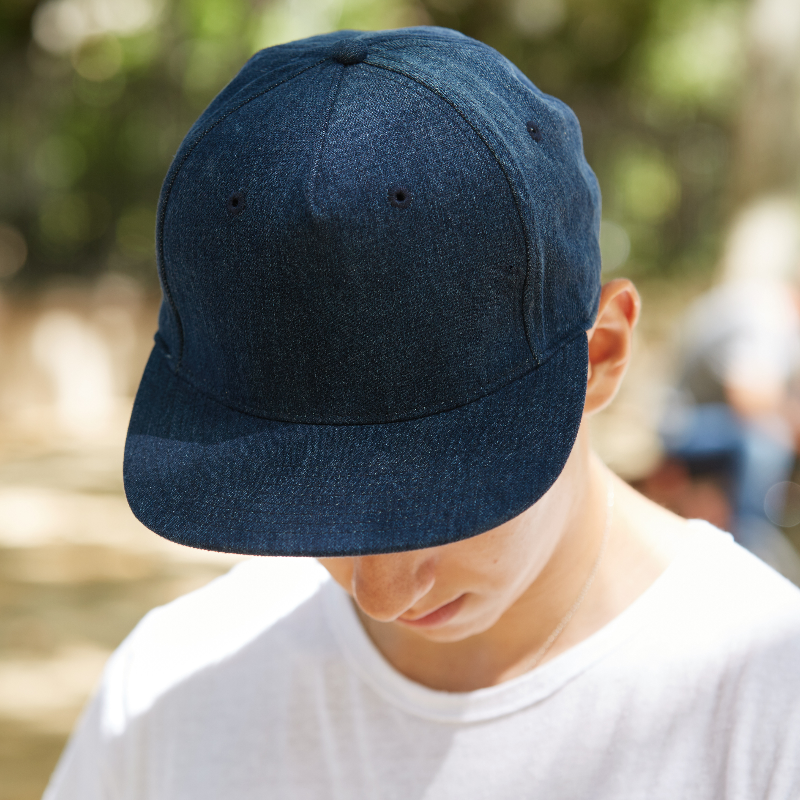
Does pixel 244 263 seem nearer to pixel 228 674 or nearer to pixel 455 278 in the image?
pixel 455 278

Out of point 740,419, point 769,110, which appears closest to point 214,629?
point 740,419

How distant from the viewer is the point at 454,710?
3.11 ft

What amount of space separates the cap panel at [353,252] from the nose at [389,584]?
0.43 feet

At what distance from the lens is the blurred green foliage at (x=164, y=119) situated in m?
9.30

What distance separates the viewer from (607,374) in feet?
3.00

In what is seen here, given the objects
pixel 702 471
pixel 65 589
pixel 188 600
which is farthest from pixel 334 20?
pixel 188 600

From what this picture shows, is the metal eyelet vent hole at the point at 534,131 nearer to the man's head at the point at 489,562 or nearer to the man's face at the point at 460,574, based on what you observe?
the man's head at the point at 489,562

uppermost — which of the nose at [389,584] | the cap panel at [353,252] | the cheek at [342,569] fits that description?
the cap panel at [353,252]

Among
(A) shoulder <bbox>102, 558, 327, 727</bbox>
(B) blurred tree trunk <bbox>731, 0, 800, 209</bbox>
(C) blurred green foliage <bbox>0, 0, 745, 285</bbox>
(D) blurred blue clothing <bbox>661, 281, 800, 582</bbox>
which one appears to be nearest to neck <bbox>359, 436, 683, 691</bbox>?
(A) shoulder <bbox>102, 558, 327, 727</bbox>

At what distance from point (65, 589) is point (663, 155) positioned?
717cm

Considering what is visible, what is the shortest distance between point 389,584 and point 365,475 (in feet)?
0.38

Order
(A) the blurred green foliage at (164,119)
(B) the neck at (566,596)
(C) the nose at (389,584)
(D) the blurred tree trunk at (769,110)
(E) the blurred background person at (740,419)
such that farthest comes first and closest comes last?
(A) the blurred green foliage at (164,119)
(D) the blurred tree trunk at (769,110)
(E) the blurred background person at (740,419)
(B) the neck at (566,596)
(C) the nose at (389,584)

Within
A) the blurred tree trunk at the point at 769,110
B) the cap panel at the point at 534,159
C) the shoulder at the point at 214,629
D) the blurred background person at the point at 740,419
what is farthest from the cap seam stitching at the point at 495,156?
the blurred tree trunk at the point at 769,110

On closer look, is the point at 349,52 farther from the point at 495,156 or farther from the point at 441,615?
the point at 441,615
